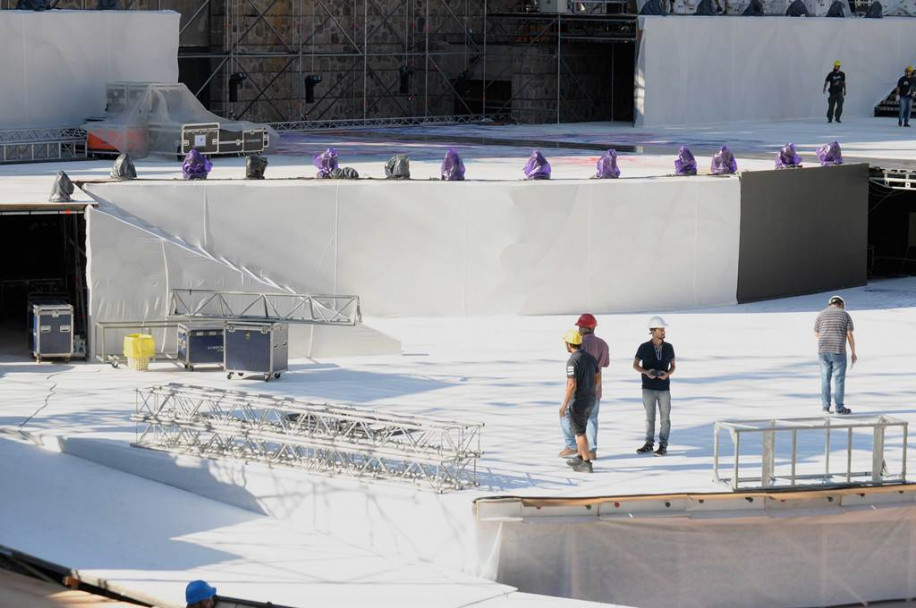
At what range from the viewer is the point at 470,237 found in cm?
2688

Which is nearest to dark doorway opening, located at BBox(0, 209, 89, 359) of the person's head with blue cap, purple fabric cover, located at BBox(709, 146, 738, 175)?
purple fabric cover, located at BBox(709, 146, 738, 175)

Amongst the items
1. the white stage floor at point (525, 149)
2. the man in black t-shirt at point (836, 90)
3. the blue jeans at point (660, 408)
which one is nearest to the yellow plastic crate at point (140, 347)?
the white stage floor at point (525, 149)

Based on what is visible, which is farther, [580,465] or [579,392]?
[580,465]

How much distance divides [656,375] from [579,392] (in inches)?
42.2

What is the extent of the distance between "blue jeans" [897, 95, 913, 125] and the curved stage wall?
1525cm

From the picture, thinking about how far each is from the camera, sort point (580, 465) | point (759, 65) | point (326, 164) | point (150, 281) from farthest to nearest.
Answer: point (759, 65), point (326, 164), point (150, 281), point (580, 465)

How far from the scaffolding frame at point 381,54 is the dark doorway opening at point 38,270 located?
1032 cm

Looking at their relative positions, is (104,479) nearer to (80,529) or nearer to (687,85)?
(80,529)

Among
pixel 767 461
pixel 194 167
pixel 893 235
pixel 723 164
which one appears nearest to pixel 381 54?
pixel 893 235

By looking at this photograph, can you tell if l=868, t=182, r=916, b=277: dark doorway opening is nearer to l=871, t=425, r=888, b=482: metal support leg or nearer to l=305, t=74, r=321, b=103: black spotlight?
l=305, t=74, r=321, b=103: black spotlight

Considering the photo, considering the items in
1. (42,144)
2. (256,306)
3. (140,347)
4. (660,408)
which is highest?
(42,144)

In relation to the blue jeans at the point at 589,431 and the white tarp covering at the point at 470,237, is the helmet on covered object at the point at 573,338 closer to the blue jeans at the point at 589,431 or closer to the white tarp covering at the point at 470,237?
the blue jeans at the point at 589,431

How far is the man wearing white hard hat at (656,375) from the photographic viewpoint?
17.0 m

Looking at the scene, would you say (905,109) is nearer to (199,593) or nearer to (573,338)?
(573,338)
